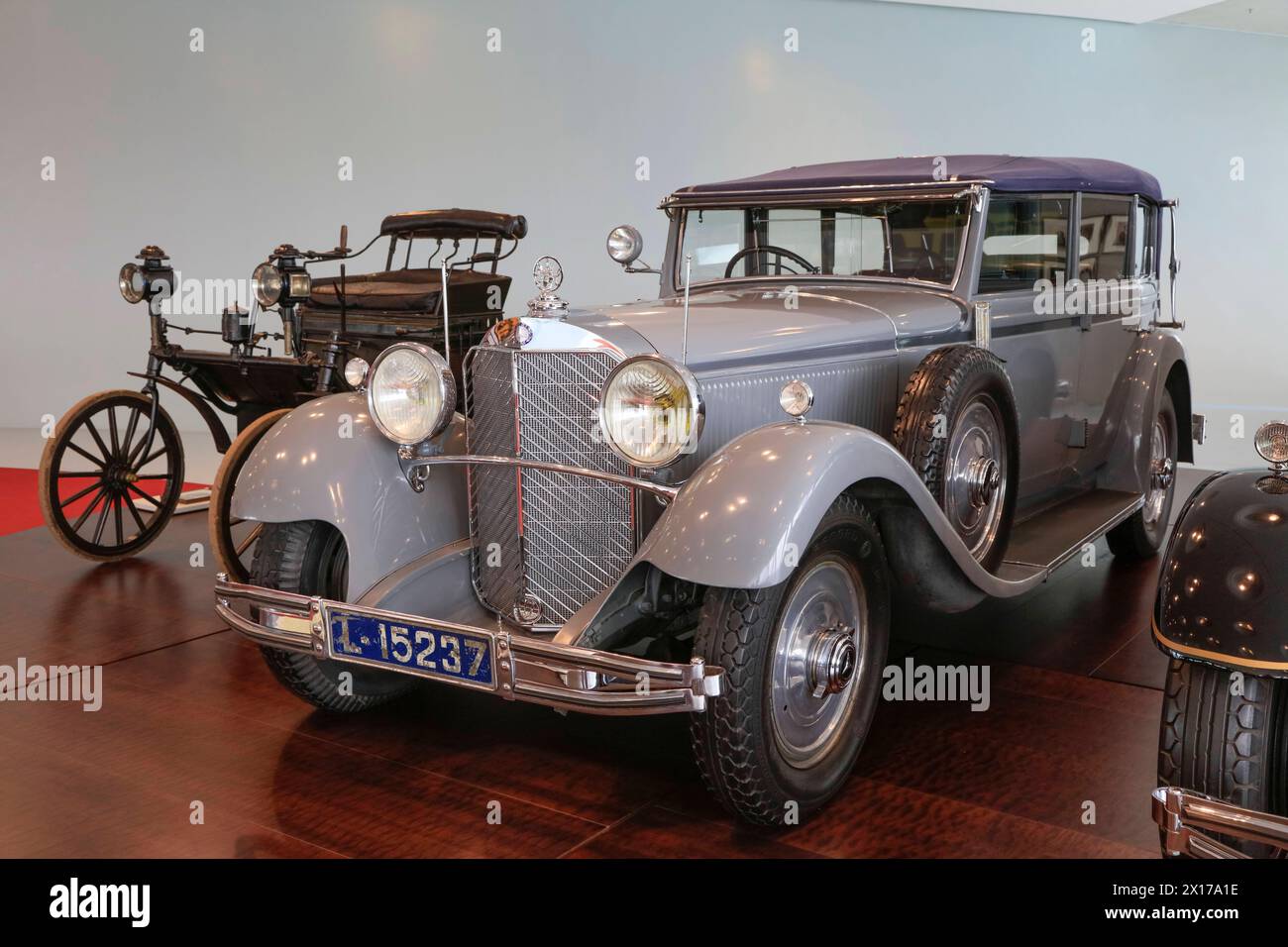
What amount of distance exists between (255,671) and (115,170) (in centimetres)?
639

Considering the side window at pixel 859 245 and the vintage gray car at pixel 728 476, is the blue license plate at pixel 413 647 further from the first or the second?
the side window at pixel 859 245

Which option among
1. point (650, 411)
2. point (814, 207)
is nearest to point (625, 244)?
point (814, 207)

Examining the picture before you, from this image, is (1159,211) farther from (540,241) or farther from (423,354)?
(540,241)

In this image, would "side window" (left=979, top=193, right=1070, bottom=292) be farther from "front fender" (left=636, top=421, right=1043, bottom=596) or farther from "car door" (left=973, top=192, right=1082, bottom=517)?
"front fender" (left=636, top=421, right=1043, bottom=596)

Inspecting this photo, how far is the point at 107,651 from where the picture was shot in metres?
4.07

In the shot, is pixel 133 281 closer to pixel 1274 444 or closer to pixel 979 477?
pixel 979 477

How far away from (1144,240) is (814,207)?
1973 mm

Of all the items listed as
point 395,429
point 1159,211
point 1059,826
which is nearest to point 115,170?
point 395,429

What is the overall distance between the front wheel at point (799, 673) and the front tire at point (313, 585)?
1.21 meters

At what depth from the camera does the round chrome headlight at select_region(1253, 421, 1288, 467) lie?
2.40 metres

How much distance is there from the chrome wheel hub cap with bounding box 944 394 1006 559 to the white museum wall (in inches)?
226
